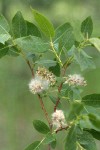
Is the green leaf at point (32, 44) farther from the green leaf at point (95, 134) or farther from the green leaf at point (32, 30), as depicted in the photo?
the green leaf at point (95, 134)

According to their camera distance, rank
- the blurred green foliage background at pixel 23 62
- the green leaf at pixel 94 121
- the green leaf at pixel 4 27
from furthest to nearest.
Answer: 1. the blurred green foliage background at pixel 23 62
2. the green leaf at pixel 4 27
3. the green leaf at pixel 94 121

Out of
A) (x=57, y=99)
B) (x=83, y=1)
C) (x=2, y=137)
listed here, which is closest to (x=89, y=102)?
(x=57, y=99)

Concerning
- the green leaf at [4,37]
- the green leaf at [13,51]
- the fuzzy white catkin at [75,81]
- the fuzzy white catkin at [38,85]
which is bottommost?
the fuzzy white catkin at [75,81]

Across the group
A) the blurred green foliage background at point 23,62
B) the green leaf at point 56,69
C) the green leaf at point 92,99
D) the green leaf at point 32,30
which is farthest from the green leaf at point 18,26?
the blurred green foliage background at point 23,62

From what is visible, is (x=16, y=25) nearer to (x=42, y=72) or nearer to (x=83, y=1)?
(x=42, y=72)

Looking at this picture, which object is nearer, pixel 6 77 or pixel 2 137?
pixel 6 77

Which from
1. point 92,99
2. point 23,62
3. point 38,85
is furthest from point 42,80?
point 23,62
